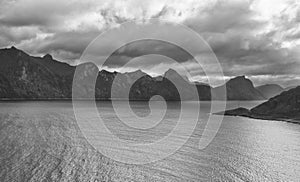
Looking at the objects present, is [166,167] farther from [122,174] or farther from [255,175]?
[255,175]

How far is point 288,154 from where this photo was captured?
64.3m

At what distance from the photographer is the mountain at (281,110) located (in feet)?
510

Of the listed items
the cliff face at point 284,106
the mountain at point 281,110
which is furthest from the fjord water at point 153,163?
the cliff face at point 284,106

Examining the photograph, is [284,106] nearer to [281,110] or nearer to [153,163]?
[281,110]

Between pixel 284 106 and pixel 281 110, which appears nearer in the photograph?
pixel 281 110

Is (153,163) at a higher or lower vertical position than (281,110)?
lower

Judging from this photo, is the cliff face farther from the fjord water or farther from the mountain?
the fjord water

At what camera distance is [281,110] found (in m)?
168

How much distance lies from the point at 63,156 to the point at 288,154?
180ft

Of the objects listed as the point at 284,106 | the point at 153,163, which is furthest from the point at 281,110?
the point at 153,163

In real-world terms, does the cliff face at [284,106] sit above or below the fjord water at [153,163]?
above

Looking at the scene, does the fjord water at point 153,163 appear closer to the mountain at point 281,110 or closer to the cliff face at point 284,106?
the mountain at point 281,110

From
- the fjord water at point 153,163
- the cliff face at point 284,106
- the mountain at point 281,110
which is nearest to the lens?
the fjord water at point 153,163

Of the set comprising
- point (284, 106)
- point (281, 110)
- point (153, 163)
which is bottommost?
point (153, 163)
